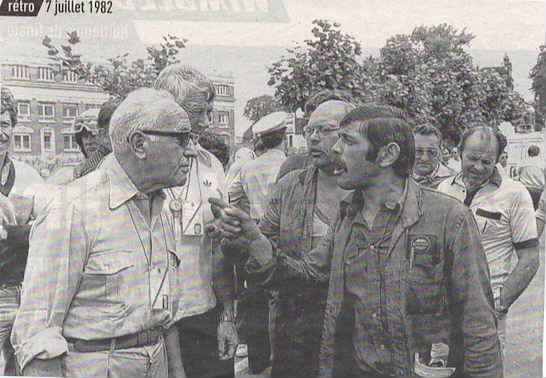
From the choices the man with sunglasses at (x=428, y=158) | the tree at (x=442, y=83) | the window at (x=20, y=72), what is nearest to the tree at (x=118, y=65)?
the window at (x=20, y=72)

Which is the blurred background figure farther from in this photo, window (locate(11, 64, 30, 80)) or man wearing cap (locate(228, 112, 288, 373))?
window (locate(11, 64, 30, 80))

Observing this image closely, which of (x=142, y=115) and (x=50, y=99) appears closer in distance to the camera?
(x=142, y=115)

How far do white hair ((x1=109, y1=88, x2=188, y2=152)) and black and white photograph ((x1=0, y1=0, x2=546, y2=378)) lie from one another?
12 millimetres

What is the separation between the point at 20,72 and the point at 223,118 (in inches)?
39.5

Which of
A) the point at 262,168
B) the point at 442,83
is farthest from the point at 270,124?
the point at 442,83

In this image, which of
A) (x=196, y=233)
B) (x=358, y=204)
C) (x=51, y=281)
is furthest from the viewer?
(x=196, y=233)

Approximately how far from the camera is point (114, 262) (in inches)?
117

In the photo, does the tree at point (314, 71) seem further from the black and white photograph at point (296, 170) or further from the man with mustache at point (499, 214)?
the man with mustache at point (499, 214)

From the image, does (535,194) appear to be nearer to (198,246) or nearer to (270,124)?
(270,124)

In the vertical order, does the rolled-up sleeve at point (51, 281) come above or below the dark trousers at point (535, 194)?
Answer: below

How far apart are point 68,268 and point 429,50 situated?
1895 mm

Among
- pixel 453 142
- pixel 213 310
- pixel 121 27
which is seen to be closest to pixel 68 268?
pixel 213 310

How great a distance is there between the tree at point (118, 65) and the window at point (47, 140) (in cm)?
30

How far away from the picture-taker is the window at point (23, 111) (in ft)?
11.0
